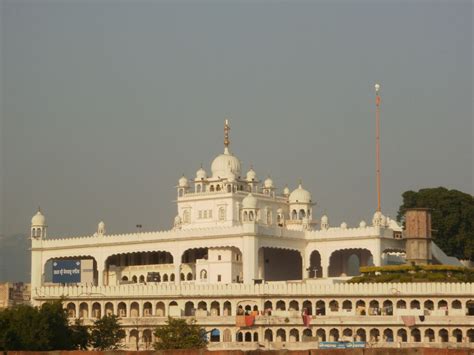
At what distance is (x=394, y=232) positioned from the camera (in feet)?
326

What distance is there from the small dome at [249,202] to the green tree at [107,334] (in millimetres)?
15399

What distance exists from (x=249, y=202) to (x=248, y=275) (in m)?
5.69

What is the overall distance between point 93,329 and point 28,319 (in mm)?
12719

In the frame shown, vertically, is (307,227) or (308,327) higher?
(307,227)

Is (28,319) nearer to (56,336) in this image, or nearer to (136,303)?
(56,336)

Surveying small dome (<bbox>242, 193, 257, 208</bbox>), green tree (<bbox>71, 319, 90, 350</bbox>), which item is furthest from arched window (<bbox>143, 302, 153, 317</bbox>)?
green tree (<bbox>71, 319, 90, 350</bbox>)

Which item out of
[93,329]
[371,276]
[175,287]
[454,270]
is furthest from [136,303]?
[454,270]

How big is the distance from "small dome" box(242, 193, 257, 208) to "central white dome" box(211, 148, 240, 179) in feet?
23.8

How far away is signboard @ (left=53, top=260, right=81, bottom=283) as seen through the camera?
334 ft

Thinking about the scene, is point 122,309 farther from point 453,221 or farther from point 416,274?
point 453,221

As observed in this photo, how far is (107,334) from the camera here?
83500 millimetres

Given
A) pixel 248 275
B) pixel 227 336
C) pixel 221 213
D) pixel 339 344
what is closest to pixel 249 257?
pixel 248 275

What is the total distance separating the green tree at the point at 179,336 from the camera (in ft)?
262

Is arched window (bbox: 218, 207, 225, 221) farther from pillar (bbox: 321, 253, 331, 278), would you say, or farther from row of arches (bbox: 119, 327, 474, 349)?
row of arches (bbox: 119, 327, 474, 349)
